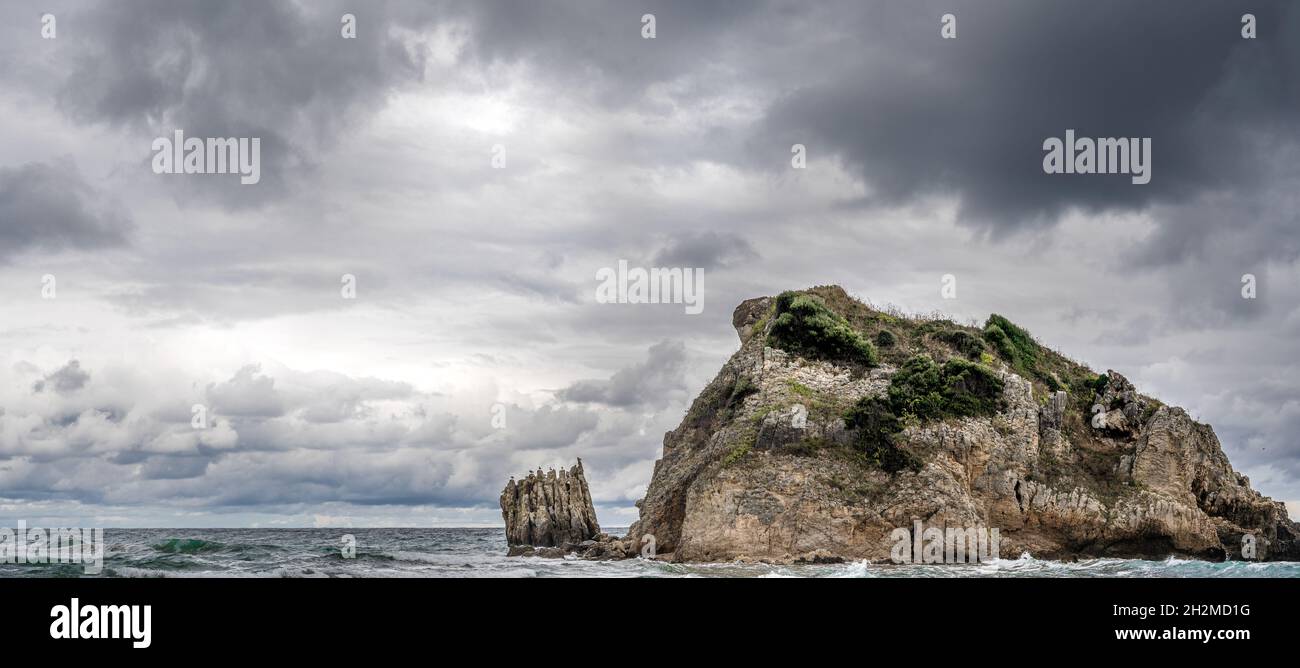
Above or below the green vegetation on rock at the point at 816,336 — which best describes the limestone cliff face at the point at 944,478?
below

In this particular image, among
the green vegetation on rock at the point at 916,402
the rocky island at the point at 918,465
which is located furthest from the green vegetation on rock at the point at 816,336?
the green vegetation on rock at the point at 916,402

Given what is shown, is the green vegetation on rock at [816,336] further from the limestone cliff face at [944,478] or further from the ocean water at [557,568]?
the ocean water at [557,568]

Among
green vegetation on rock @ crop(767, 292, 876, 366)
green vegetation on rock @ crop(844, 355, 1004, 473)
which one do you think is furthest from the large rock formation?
green vegetation on rock @ crop(844, 355, 1004, 473)

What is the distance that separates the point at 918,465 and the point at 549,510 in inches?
1133

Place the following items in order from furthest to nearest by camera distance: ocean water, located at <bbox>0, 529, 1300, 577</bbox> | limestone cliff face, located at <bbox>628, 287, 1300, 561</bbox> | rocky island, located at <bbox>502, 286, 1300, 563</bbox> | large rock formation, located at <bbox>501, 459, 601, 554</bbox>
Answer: large rock formation, located at <bbox>501, 459, 601, 554</bbox> < rocky island, located at <bbox>502, 286, 1300, 563</bbox> < limestone cliff face, located at <bbox>628, 287, 1300, 561</bbox> < ocean water, located at <bbox>0, 529, 1300, 577</bbox>

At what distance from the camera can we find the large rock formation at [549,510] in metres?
66.9

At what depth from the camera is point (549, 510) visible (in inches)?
2655

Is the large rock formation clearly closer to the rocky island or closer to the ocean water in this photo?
the rocky island

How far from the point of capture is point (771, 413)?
51.6 metres

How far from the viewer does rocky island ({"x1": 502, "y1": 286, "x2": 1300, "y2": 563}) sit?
4744cm

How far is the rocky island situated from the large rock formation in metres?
7.06

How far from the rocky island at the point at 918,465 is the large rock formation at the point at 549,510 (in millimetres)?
7056
